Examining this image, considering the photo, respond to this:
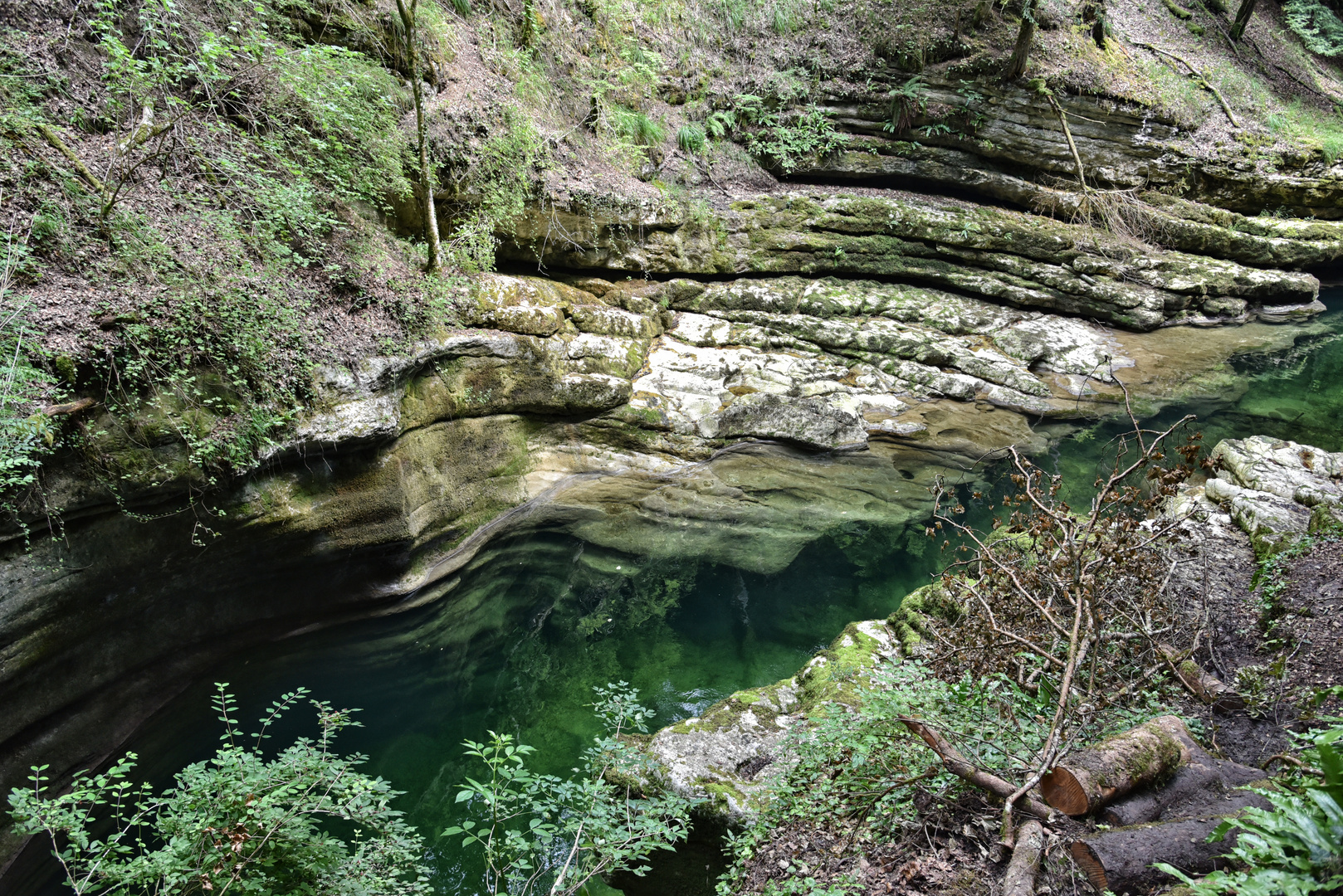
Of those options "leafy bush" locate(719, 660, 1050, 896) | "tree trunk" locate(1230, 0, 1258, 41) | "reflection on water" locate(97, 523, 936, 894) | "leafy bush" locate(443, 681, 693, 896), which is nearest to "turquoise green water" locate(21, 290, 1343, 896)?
"reflection on water" locate(97, 523, 936, 894)

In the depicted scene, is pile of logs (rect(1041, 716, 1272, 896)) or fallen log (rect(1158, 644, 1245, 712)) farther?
fallen log (rect(1158, 644, 1245, 712))

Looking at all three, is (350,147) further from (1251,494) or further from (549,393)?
(1251,494)

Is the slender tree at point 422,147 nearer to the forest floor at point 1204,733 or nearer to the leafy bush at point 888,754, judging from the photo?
the leafy bush at point 888,754

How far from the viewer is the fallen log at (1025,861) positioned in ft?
7.57

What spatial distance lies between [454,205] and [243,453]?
174 inches

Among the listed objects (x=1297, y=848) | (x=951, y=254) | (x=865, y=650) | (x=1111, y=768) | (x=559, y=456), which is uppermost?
(x=1297, y=848)

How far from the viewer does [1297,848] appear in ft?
5.81

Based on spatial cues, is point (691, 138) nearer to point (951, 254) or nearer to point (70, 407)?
point (951, 254)

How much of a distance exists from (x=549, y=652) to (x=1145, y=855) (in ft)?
18.8

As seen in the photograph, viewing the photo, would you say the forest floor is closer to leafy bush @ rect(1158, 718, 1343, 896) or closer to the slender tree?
leafy bush @ rect(1158, 718, 1343, 896)

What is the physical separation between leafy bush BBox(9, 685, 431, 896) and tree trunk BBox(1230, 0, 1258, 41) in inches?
953

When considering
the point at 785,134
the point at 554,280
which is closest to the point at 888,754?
the point at 554,280

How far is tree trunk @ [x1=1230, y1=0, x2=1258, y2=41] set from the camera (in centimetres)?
1573

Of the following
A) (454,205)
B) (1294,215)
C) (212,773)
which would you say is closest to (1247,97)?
(1294,215)
